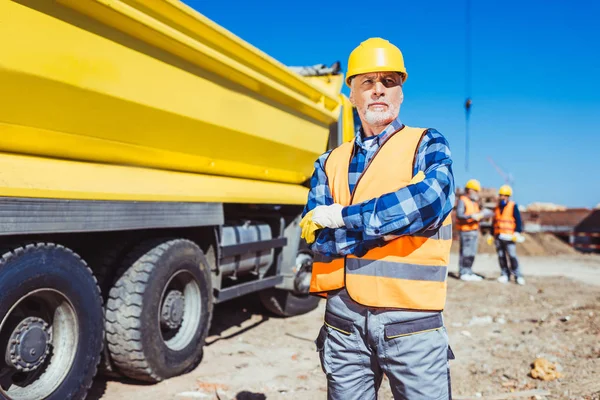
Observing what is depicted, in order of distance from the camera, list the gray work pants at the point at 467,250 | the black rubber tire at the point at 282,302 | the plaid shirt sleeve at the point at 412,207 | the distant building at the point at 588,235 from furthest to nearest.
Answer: the distant building at the point at 588,235 < the gray work pants at the point at 467,250 < the black rubber tire at the point at 282,302 < the plaid shirt sleeve at the point at 412,207

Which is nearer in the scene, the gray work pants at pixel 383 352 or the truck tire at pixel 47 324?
the gray work pants at pixel 383 352

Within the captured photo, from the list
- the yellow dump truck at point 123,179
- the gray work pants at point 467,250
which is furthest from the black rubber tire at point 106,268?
the gray work pants at point 467,250

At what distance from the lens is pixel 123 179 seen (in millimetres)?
3078

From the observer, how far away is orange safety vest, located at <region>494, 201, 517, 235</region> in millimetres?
9539

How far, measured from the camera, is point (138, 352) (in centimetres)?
326

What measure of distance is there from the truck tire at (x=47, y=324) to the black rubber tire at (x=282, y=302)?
277cm

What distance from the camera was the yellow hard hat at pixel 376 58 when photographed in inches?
76.7

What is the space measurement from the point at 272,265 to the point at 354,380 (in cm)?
326

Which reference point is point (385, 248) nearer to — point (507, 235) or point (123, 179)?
point (123, 179)

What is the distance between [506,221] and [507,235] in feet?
0.93

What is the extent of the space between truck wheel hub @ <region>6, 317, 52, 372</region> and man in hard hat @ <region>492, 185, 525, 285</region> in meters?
8.33

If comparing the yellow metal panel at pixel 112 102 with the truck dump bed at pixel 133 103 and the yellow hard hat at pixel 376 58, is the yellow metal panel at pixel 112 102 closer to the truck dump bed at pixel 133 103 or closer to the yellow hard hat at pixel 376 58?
the truck dump bed at pixel 133 103

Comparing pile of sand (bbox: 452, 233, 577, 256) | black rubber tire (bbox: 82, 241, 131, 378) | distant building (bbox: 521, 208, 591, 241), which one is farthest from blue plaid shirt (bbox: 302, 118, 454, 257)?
distant building (bbox: 521, 208, 591, 241)

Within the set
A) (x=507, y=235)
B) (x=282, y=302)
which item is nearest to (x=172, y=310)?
(x=282, y=302)
